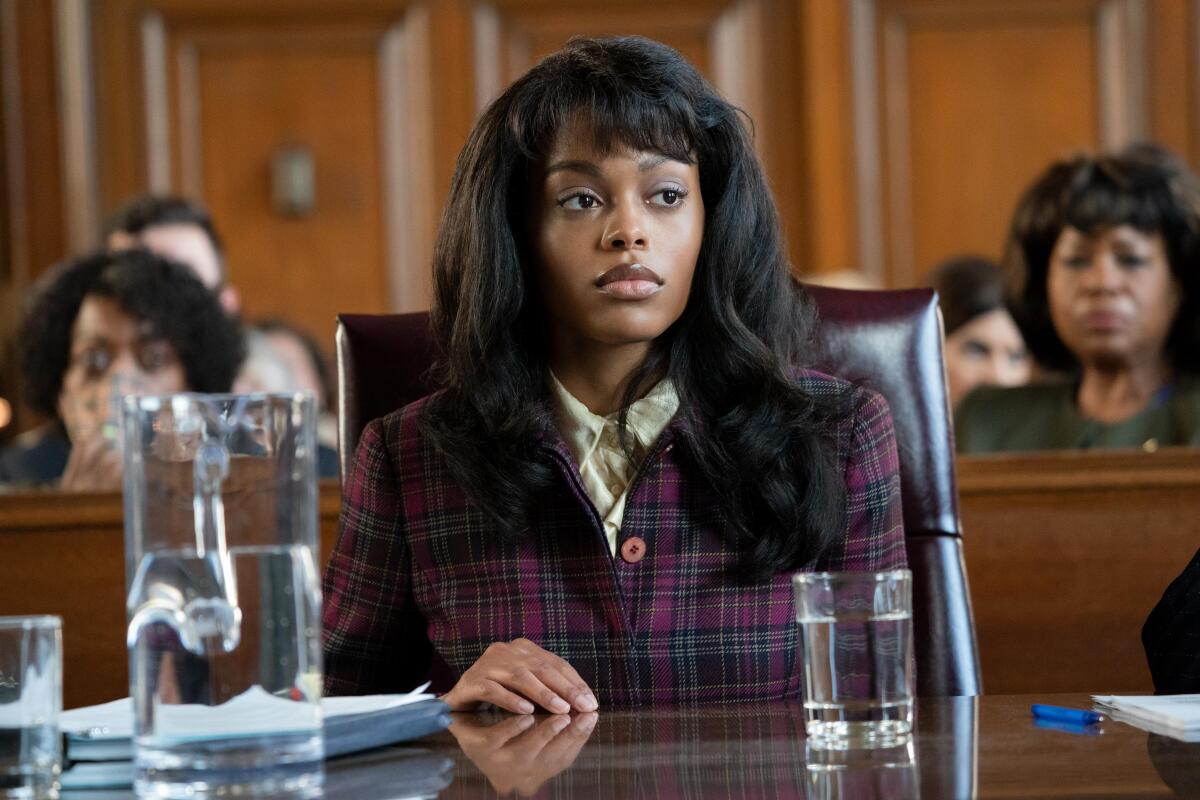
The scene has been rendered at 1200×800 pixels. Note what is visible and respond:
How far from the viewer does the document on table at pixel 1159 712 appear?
3.11 ft

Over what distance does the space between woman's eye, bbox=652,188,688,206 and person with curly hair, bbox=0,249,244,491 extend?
150 cm

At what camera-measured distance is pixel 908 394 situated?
1.63 meters

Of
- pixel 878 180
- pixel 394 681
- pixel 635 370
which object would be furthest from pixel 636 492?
pixel 878 180

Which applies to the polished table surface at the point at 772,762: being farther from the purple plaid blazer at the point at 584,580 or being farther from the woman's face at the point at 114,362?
the woman's face at the point at 114,362

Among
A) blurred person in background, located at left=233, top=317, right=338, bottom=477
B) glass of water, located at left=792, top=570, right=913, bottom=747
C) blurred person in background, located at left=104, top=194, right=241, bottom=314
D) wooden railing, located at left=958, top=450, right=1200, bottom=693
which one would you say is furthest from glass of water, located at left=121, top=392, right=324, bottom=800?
blurred person in background, located at left=104, top=194, right=241, bottom=314

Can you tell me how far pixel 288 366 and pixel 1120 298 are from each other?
1.91 meters

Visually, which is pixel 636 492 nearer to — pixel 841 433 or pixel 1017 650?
pixel 841 433

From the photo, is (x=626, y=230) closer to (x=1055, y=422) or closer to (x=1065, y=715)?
(x=1065, y=715)

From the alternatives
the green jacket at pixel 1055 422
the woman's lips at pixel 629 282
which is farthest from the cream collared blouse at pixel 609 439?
the green jacket at pixel 1055 422

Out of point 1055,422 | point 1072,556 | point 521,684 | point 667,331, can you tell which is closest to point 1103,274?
point 1055,422

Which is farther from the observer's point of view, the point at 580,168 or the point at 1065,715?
the point at 580,168

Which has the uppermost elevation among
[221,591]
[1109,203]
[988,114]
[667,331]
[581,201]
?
[988,114]

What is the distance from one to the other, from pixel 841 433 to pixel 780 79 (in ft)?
11.2

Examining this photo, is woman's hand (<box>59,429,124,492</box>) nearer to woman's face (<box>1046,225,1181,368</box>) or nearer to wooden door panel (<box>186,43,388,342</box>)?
woman's face (<box>1046,225,1181,368</box>)
